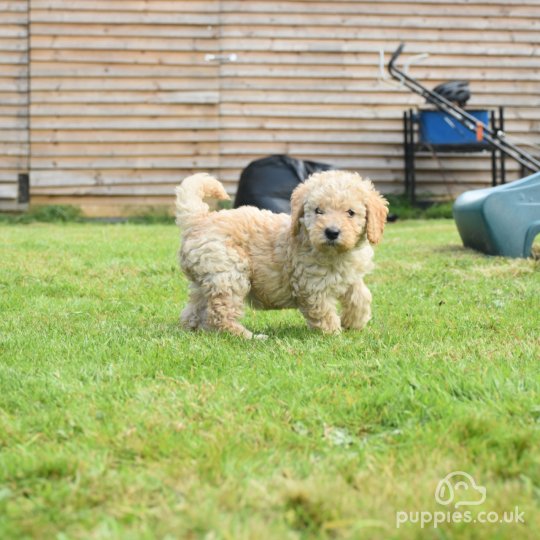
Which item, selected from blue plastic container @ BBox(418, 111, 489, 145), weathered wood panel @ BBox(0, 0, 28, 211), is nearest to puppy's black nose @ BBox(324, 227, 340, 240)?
blue plastic container @ BBox(418, 111, 489, 145)

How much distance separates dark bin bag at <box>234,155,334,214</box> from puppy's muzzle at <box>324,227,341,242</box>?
608 cm

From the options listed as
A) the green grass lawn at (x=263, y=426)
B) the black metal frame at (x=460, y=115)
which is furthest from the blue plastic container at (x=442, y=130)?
the green grass lawn at (x=263, y=426)

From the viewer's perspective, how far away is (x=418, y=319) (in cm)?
503

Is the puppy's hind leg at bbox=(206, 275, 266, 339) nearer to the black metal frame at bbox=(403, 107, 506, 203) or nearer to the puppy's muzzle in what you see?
the puppy's muzzle

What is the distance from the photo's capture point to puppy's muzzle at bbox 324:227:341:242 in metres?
4.33

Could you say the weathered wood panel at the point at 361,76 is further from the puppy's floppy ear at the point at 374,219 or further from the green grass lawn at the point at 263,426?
the puppy's floppy ear at the point at 374,219

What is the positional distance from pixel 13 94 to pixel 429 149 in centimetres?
720

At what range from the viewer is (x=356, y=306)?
4.73m

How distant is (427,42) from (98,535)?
13.6 m

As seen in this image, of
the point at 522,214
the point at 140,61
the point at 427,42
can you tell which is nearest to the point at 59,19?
the point at 140,61

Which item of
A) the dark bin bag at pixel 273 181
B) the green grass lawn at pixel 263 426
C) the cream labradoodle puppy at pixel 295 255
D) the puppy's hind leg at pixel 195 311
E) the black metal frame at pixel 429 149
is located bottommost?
the green grass lawn at pixel 263 426

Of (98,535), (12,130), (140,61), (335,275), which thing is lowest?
(98,535)

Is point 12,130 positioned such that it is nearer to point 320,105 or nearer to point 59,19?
point 59,19

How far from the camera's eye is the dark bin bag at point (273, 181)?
1061 cm
